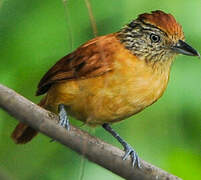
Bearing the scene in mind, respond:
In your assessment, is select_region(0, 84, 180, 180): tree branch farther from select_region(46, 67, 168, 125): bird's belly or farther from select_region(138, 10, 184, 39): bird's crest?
select_region(138, 10, 184, 39): bird's crest

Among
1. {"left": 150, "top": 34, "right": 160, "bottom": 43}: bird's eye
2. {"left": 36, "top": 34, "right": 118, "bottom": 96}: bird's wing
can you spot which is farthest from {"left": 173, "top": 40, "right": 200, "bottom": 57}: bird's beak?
{"left": 36, "top": 34, "right": 118, "bottom": 96}: bird's wing

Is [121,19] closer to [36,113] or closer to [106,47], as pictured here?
[36,113]

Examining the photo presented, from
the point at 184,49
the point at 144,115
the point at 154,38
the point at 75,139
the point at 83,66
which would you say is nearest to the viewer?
the point at 75,139

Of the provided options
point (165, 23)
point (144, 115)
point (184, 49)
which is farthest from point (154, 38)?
point (144, 115)

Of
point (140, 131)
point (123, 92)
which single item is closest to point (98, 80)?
point (123, 92)

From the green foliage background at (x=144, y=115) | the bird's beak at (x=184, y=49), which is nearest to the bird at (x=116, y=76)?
the bird's beak at (x=184, y=49)

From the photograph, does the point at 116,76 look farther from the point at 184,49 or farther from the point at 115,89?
the point at 184,49
